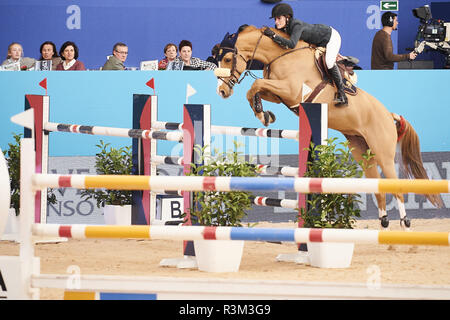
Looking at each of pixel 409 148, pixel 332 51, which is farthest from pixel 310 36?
pixel 409 148

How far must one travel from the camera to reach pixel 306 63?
230 inches

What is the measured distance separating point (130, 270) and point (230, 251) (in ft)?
1.69

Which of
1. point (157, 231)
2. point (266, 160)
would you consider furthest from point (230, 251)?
point (266, 160)

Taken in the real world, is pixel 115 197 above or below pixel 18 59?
below

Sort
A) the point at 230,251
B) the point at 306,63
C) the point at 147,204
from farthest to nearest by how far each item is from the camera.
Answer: the point at 306,63, the point at 147,204, the point at 230,251

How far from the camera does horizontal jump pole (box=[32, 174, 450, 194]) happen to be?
105 inches

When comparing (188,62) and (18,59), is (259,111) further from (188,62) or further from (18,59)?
(18,59)

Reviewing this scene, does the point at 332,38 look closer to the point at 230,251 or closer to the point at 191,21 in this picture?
the point at 230,251

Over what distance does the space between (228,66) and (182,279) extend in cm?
332

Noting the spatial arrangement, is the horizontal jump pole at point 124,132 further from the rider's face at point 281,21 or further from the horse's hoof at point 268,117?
the rider's face at point 281,21

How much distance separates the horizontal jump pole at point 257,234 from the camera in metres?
2.65

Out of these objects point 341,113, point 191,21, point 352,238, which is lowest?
point 352,238

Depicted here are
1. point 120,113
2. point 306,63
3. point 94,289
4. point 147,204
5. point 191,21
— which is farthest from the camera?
point 191,21

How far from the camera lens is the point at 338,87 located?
5.84 metres
